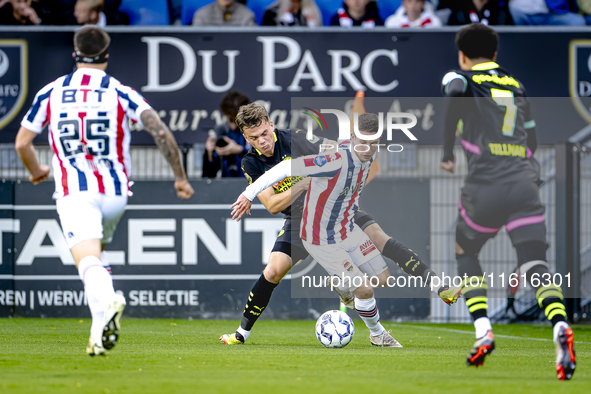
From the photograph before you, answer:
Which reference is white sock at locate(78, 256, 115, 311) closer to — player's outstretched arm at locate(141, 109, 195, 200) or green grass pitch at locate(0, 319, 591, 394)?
green grass pitch at locate(0, 319, 591, 394)

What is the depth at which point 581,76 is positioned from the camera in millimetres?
9625

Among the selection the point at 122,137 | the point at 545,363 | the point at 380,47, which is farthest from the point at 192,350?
the point at 380,47

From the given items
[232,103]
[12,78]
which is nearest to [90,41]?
[232,103]

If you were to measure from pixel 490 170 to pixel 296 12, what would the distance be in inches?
250

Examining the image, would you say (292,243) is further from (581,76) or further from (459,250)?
(581,76)

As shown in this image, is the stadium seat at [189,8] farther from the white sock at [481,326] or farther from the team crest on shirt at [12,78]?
the white sock at [481,326]

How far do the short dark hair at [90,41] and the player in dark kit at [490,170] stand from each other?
210 cm

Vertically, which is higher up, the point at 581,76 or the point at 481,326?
the point at 581,76

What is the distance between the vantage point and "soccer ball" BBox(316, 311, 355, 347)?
5750 mm

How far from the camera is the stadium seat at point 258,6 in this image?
34.2 ft

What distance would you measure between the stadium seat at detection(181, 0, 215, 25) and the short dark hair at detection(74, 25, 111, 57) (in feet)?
19.1

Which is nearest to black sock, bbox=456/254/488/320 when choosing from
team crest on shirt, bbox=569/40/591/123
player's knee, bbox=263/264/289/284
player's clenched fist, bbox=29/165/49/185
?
player's knee, bbox=263/264/289/284

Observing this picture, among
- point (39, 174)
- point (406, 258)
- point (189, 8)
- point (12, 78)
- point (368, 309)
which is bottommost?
point (368, 309)

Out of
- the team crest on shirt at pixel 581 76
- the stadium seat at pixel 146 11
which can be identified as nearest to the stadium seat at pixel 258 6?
the stadium seat at pixel 146 11
